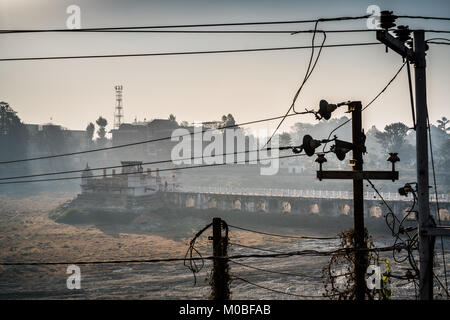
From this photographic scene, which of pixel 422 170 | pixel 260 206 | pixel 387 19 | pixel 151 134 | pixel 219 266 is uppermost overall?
pixel 151 134

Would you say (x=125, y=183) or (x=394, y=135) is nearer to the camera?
(x=125, y=183)

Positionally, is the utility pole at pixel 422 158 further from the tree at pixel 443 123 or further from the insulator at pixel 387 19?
the tree at pixel 443 123

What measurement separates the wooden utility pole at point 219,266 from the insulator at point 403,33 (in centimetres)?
612

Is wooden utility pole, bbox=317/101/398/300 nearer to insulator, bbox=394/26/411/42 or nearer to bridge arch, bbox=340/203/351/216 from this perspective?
insulator, bbox=394/26/411/42

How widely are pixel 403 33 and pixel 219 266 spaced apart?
717cm

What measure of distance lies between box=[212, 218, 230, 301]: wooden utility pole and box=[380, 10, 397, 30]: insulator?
6002mm

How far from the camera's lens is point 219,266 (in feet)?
31.6

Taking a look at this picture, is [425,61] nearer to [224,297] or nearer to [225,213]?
[224,297]

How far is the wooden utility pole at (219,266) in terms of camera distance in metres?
9.43

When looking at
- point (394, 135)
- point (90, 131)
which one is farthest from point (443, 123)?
point (90, 131)

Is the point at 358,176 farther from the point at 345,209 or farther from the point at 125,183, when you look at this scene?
the point at 125,183

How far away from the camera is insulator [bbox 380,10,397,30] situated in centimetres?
751

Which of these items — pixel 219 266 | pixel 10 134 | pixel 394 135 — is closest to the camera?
pixel 219 266

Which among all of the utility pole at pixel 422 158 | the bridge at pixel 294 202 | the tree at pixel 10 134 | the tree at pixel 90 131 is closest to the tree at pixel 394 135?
the bridge at pixel 294 202
